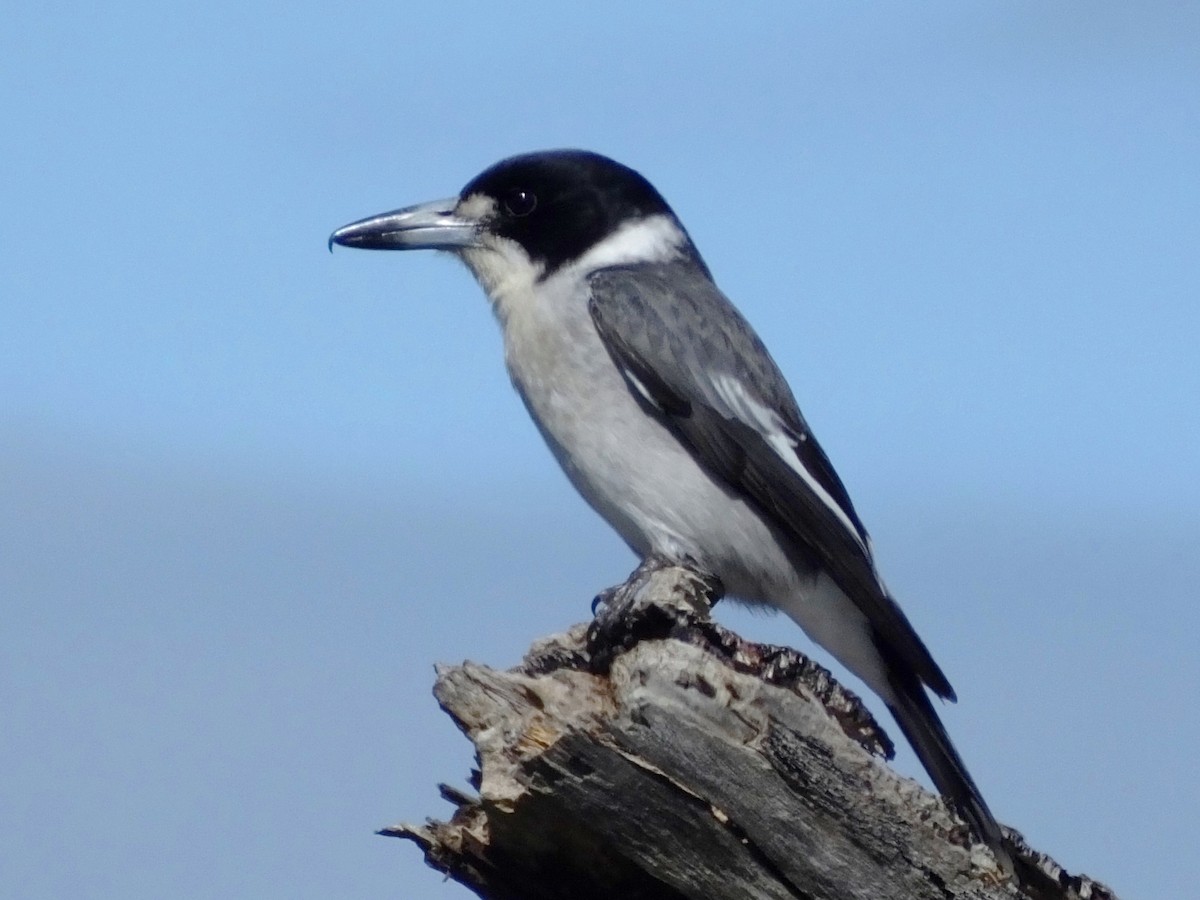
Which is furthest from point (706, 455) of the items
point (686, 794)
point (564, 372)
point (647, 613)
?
point (686, 794)

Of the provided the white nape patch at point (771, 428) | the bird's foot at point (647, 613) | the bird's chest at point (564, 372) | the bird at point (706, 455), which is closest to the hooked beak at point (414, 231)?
the bird at point (706, 455)

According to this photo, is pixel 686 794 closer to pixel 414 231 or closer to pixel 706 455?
pixel 706 455

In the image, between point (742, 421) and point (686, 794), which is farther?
point (742, 421)

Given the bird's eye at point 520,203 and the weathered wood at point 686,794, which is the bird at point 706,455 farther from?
the weathered wood at point 686,794

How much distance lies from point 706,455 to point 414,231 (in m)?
1.48

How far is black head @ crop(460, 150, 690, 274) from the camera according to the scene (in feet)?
18.9

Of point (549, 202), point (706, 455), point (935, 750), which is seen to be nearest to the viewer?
point (935, 750)

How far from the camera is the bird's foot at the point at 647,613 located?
374 cm

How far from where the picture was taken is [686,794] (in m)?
3.45

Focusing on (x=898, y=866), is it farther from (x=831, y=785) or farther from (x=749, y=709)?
(x=749, y=709)

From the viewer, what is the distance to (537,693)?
3.65 metres

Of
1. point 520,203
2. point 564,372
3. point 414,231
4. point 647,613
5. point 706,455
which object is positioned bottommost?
point 647,613

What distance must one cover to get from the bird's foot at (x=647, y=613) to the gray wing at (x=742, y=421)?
1.05 metres

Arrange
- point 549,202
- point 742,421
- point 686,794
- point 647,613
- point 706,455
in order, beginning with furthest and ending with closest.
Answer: point 549,202 < point 742,421 < point 706,455 < point 647,613 < point 686,794
